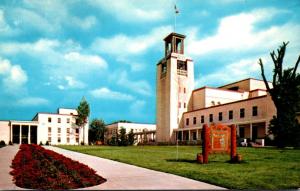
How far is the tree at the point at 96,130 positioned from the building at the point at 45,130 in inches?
431

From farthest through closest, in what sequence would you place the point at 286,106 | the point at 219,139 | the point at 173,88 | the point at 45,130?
the point at 45,130 < the point at 173,88 < the point at 286,106 < the point at 219,139

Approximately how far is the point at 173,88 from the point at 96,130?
51552 mm

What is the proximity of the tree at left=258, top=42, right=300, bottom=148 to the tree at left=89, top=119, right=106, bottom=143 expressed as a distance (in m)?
79.6

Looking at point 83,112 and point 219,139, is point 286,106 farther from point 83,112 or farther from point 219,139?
point 83,112

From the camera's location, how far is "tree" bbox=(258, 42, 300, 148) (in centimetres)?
2652

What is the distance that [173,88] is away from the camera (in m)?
57.3

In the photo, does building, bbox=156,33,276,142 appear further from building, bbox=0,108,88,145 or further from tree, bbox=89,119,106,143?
tree, bbox=89,119,106,143

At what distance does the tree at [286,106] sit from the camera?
2652 centimetres


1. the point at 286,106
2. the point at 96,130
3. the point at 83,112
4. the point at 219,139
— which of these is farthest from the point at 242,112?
the point at 96,130

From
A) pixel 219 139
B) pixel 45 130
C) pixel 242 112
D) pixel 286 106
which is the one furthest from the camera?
pixel 45 130

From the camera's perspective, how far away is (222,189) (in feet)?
24.2

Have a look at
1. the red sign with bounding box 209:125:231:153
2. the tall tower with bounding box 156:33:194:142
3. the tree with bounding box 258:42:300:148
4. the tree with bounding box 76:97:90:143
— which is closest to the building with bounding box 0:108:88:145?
the tree with bounding box 76:97:90:143

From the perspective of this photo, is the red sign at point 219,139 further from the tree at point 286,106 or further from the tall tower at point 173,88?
the tall tower at point 173,88

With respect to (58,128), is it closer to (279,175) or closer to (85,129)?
(85,129)
